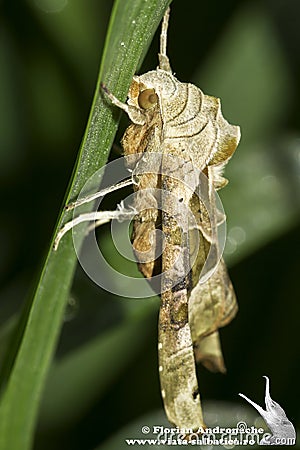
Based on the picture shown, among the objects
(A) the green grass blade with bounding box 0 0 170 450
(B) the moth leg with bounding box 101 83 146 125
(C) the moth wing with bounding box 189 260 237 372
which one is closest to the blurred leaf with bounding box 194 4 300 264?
(C) the moth wing with bounding box 189 260 237 372

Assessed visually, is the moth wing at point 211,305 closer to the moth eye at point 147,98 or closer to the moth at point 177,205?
the moth at point 177,205

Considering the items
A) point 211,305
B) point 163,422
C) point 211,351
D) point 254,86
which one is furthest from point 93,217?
point 254,86

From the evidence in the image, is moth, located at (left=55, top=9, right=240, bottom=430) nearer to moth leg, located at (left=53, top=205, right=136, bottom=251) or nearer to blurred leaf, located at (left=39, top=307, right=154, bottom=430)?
moth leg, located at (left=53, top=205, right=136, bottom=251)

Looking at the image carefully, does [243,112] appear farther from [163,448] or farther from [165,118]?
[163,448]

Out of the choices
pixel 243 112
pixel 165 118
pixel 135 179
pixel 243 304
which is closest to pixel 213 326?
pixel 135 179

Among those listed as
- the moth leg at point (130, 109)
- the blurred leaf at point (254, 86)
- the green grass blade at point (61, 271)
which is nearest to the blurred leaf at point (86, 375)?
the green grass blade at point (61, 271)

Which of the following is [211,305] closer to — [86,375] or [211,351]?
[211,351]
